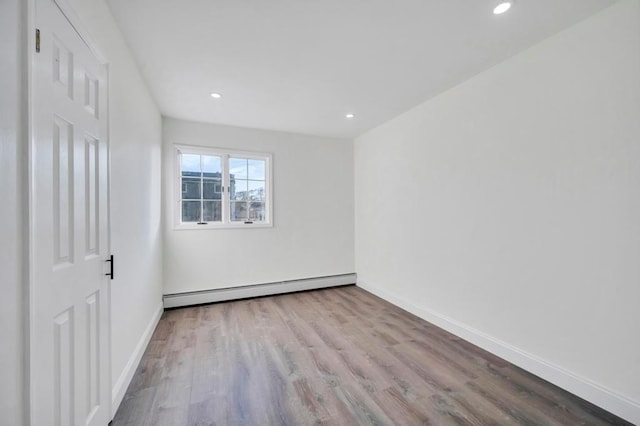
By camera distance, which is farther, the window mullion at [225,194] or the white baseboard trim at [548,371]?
the window mullion at [225,194]

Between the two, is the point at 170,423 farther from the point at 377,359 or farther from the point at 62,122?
the point at 62,122

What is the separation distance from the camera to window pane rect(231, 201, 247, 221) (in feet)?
Result: 13.1

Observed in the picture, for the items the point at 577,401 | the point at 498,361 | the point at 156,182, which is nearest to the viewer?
the point at 577,401

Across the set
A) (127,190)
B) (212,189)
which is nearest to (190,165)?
(212,189)

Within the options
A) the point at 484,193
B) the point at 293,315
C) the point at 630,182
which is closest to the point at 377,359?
the point at 293,315

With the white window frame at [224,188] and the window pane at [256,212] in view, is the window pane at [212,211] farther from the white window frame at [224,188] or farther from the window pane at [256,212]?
the window pane at [256,212]

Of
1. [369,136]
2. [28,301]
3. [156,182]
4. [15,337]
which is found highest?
[369,136]

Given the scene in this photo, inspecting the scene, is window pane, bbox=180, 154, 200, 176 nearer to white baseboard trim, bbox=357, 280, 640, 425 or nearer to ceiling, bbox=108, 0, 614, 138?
ceiling, bbox=108, 0, 614, 138

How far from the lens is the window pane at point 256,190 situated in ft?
13.5

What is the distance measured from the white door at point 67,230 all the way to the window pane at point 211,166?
7.40ft

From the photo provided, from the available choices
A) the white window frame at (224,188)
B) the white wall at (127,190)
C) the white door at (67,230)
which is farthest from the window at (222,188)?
the white door at (67,230)

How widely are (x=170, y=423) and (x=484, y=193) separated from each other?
3.02m

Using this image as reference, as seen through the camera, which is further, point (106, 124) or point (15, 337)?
point (106, 124)

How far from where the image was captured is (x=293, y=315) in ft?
11.0
